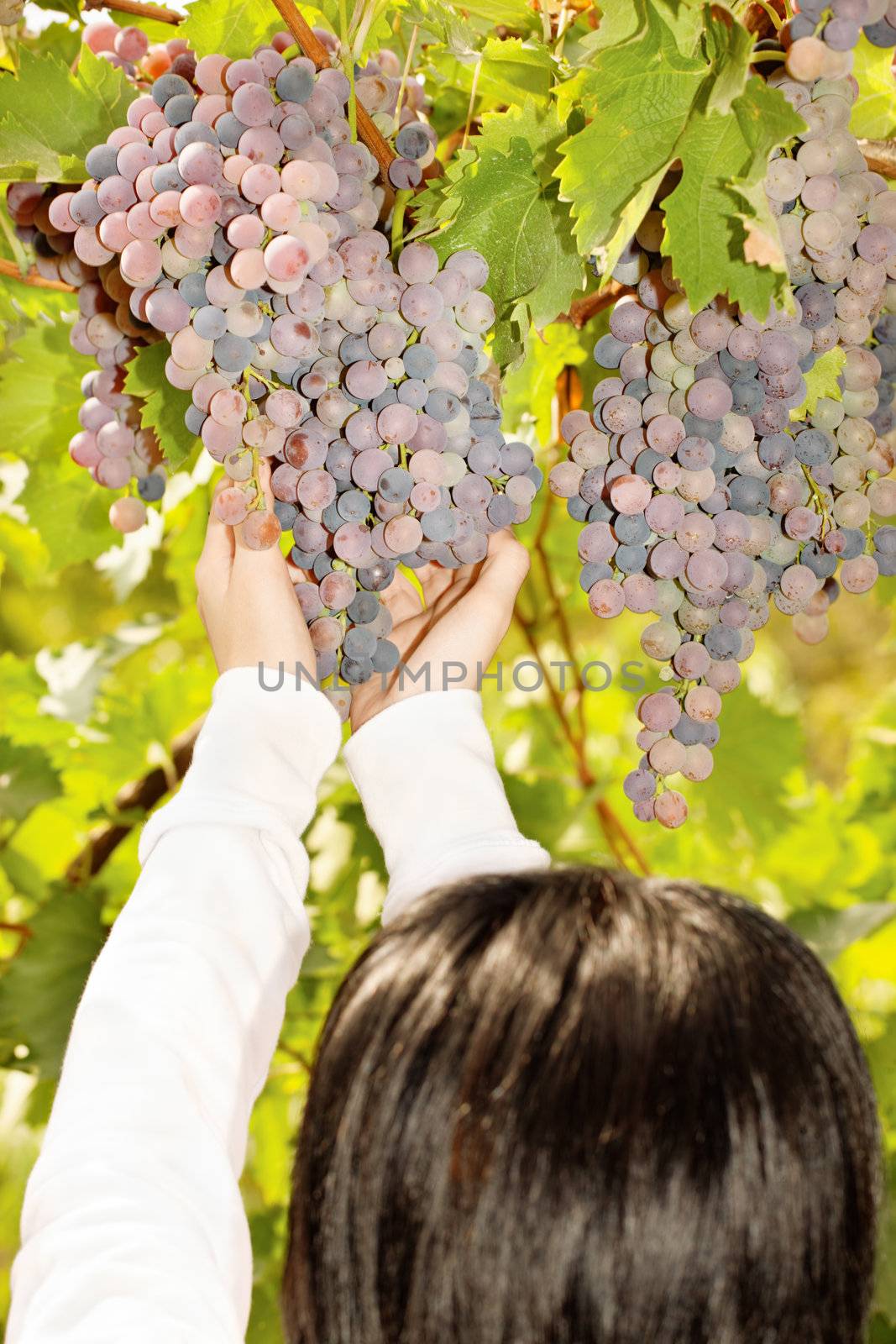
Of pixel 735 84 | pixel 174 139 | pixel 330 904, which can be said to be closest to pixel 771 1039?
pixel 735 84

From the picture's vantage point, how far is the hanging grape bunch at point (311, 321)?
525mm

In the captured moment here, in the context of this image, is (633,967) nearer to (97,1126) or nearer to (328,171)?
(97,1126)

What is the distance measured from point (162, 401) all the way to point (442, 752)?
0.25 meters

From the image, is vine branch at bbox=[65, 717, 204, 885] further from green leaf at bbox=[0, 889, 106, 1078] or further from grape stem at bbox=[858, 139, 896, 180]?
grape stem at bbox=[858, 139, 896, 180]

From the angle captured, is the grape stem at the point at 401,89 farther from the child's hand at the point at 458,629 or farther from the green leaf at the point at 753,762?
the green leaf at the point at 753,762

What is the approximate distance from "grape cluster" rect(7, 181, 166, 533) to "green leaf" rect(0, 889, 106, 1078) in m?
0.53

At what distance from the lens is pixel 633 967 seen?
415mm

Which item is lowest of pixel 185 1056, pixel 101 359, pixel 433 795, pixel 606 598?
pixel 185 1056

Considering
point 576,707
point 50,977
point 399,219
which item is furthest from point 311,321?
point 50,977

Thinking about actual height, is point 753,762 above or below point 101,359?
below

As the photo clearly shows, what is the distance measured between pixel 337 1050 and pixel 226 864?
0.15m

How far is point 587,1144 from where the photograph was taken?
0.39 m

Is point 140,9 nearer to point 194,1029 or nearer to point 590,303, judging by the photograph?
point 590,303

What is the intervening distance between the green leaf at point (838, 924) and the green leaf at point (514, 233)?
0.80m
